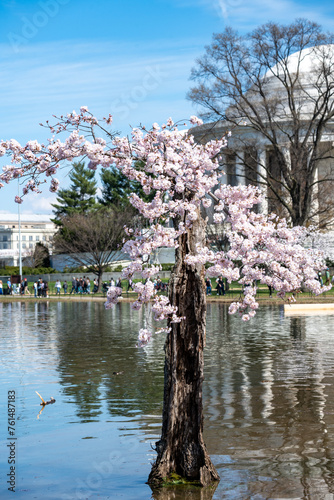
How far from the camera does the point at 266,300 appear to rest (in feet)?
139

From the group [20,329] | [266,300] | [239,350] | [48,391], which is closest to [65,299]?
[266,300]

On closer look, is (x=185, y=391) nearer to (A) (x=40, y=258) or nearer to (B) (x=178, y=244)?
(B) (x=178, y=244)

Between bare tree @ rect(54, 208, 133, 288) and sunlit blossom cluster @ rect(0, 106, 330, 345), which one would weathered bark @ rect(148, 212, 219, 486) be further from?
bare tree @ rect(54, 208, 133, 288)

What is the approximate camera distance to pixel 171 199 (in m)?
9.24

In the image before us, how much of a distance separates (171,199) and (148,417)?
4.63m

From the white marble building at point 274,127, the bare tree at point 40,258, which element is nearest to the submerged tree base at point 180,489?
the white marble building at point 274,127

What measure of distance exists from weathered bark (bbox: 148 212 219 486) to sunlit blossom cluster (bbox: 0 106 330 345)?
0.65 ft

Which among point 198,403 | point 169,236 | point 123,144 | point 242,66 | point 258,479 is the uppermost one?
point 242,66

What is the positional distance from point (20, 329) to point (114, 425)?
1722 cm

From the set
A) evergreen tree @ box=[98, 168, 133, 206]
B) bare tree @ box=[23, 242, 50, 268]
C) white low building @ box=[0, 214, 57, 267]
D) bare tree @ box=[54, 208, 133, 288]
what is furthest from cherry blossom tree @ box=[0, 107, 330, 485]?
white low building @ box=[0, 214, 57, 267]

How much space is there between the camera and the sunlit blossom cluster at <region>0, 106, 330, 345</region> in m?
8.77

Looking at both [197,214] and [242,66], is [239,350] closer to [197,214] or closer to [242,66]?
[197,214]

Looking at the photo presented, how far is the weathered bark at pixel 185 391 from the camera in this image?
886cm

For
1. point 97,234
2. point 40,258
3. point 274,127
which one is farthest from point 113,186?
point 274,127
